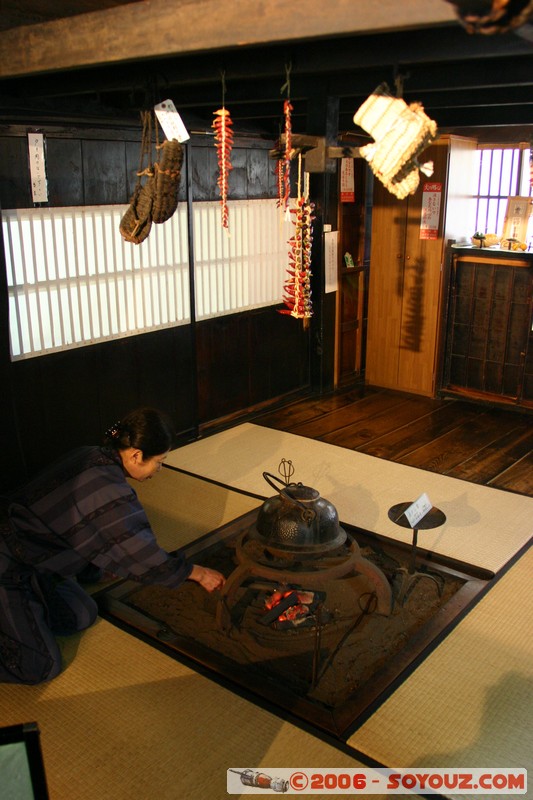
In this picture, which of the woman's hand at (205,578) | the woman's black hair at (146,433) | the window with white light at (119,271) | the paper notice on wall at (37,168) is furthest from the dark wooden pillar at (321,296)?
the woman's hand at (205,578)

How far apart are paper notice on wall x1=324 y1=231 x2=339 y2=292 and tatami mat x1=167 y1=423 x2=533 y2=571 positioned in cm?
158

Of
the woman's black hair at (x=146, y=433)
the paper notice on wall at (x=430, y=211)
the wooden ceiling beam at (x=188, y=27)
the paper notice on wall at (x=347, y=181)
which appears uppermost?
the wooden ceiling beam at (x=188, y=27)

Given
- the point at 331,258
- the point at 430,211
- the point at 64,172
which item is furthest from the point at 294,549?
the point at 430,211

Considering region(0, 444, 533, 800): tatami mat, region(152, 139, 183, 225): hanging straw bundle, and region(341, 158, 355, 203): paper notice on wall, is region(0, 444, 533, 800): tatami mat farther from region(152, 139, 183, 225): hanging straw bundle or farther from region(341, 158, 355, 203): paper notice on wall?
region(341, 158, 355, 203): paper notice on wall

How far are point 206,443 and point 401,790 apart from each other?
11.4ft

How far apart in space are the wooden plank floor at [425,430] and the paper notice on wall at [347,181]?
1.83m

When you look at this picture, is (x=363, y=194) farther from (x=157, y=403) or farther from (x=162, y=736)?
(x=162, y=736)

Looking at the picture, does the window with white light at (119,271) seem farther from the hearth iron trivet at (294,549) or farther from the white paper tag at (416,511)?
the white paper tag at (416,511)

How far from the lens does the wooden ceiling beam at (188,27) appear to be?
74.1 inches

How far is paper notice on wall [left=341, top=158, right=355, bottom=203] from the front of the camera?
6.55 meters

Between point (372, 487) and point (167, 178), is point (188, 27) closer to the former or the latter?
point (167, 178)

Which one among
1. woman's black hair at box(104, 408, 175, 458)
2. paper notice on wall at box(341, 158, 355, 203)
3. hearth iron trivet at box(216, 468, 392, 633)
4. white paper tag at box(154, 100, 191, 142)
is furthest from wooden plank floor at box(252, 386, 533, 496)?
white paper tag at box(154, 100, 191, 142)

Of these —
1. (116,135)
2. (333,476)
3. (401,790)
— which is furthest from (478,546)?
(116,135)

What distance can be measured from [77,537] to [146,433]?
48 centimetres
